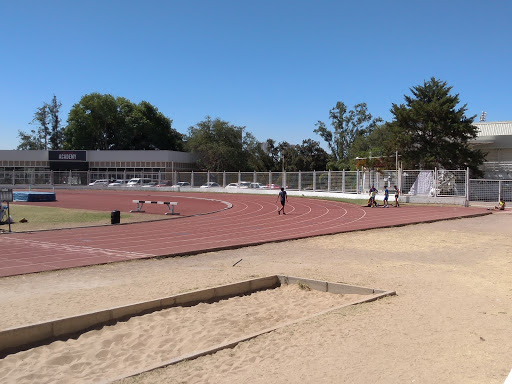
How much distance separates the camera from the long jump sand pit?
4.89 meters

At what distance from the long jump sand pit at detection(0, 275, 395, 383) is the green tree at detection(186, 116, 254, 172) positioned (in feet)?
193

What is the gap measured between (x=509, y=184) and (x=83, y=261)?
99.2ft

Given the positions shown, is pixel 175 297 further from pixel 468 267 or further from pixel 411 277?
pixel 468 267

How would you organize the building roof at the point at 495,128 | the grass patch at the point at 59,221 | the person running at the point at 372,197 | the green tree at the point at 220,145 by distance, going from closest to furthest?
the grass patch at the point at 59,221, the person running at the point at 372,197, the building roof at the point at 495,128, the green tree at the point at 220,145

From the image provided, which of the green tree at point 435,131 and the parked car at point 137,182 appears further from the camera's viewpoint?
the parked car at point 137,182

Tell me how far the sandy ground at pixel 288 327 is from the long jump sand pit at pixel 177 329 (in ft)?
0.08

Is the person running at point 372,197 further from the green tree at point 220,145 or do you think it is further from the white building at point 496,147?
the green tree at point 220,145

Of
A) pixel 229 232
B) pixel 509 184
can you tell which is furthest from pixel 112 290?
pixel 509 184

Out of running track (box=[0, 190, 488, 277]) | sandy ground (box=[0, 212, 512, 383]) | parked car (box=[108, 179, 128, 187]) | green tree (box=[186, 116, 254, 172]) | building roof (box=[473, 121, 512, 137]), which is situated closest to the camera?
sandy ground (box=[0, 212, 512, 383])

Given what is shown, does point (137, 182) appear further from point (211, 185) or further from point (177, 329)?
point (177, 329)

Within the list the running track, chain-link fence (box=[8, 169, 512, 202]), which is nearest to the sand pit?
the running track

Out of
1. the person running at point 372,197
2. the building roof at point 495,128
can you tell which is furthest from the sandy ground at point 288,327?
the building roof at point 495,128

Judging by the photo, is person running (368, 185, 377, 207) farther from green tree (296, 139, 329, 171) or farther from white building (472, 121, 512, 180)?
green tree (296, 139, 329, 171)

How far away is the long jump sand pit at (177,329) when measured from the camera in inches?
193
